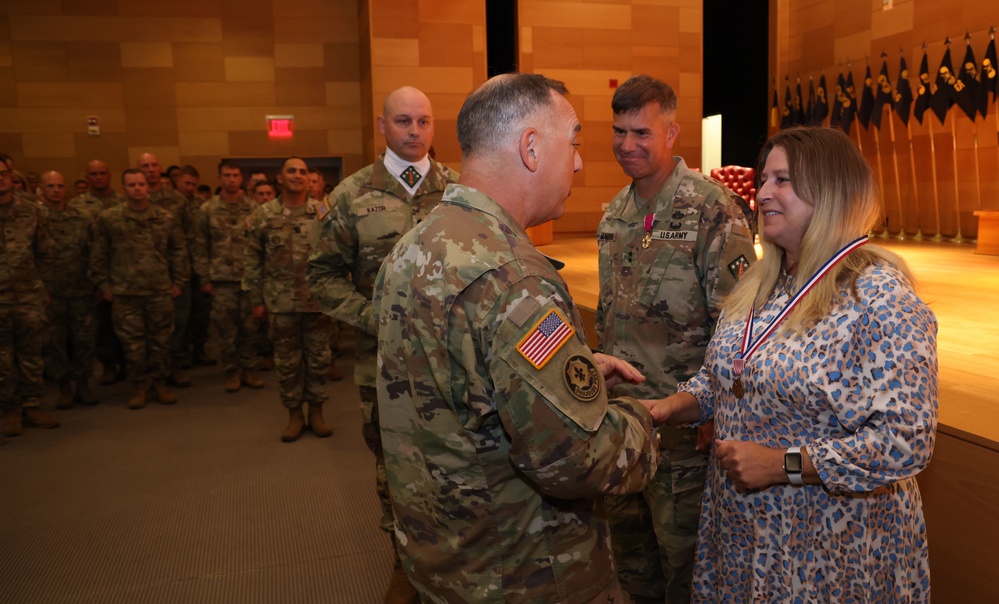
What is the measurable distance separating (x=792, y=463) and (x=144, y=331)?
5.55m

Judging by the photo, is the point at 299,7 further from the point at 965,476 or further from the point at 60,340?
the point at 965,476

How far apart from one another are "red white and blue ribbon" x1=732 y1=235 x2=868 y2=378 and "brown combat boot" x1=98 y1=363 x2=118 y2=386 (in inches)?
253

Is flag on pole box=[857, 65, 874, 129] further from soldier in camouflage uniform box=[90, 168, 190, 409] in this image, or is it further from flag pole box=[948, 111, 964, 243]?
soldier in camouflage uniform box=[90, 168, 190, 409]

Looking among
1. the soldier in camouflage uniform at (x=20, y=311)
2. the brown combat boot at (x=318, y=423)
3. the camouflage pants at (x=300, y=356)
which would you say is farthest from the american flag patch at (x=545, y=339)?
the soldier in camouflage uniform at (x=20, y=311)

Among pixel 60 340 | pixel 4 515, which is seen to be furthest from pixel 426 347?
pixel 60 340

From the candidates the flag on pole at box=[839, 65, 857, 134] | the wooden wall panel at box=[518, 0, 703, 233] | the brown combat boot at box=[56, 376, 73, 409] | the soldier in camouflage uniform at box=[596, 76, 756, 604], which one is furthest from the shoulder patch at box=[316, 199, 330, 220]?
the flag on pole at box=[839, 65, 857, 134]

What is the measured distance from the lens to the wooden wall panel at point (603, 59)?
437 inches

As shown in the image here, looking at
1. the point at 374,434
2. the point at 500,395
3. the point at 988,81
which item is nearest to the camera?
the point at 500,395

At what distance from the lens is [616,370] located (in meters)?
1.58

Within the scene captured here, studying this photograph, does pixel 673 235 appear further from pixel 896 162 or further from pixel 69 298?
pixel 896 162

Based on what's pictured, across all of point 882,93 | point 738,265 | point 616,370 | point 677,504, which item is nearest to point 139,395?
point 677,504

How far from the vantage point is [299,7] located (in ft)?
34.8

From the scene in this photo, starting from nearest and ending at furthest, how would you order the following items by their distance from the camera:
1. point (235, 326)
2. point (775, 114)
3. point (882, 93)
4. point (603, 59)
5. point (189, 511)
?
1. point (189, 511)
2. point (235, 326)
3. point (882, 93)
4. point (603, 59)
5. point (775, 114)

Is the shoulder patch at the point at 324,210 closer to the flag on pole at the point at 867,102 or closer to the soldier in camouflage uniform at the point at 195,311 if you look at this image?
the soldier in camouflage uniform at the point at 195,311
